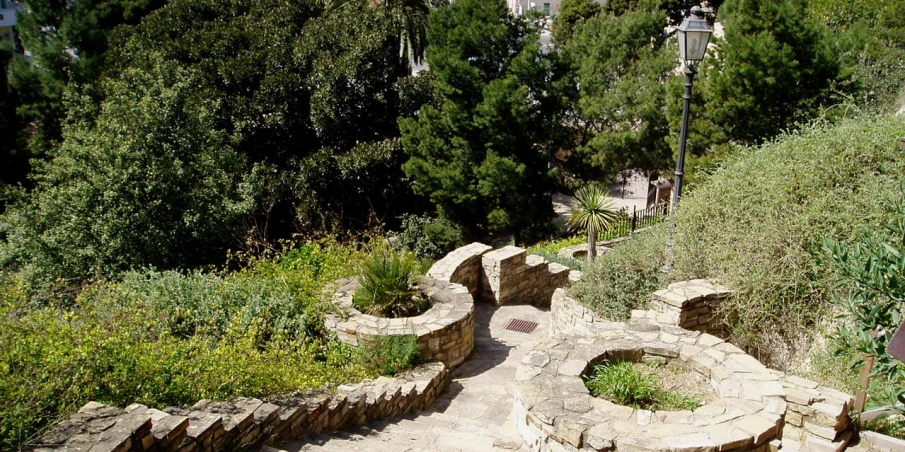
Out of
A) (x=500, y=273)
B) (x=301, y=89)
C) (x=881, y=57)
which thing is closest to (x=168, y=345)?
(x=500, y=273)

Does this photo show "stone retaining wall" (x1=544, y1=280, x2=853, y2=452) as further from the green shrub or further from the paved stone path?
the green shrub

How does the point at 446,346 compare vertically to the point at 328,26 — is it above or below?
below

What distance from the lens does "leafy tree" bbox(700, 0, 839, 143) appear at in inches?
524

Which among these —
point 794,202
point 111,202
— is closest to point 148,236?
point 111,202

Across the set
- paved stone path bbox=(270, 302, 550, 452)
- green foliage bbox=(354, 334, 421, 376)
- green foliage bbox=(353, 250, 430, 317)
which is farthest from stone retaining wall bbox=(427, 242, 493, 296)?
green foliage bbox=(354, 334, 421, 376)

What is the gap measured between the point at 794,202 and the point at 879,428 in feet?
11.4

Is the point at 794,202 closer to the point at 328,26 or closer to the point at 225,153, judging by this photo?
the point at 225,153

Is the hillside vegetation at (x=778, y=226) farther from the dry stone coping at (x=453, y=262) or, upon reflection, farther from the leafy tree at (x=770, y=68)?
the leafy tree at (x=770, y=68)

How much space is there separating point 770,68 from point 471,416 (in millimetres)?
10222

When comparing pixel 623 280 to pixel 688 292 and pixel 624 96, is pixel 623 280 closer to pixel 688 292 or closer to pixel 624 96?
pixel 688 292

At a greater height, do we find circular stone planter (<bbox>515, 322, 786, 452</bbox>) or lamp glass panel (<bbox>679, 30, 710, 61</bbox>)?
lamp glass panel (<bbox>679, 30, 710, 61</bbox>)

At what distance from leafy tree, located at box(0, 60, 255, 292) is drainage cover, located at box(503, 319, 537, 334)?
652 cm

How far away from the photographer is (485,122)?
16312mm

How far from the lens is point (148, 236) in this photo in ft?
40.8
